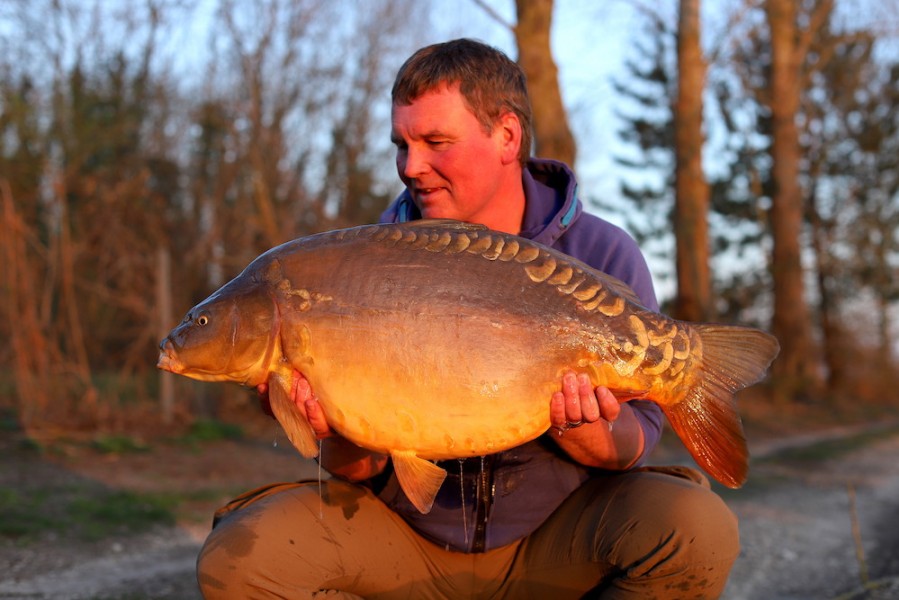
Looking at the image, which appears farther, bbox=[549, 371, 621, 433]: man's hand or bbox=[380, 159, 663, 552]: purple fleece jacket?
bbox=[380, 159, 663, 552]: purple fleece jacket

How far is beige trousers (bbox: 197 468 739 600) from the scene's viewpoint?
90.0 inches

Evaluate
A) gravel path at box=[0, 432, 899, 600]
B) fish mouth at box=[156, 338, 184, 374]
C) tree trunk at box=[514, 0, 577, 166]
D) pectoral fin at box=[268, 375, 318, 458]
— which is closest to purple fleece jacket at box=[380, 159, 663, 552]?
pectoral fin at box=[268, 375, 318, 458]

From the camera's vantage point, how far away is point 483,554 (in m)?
2.55

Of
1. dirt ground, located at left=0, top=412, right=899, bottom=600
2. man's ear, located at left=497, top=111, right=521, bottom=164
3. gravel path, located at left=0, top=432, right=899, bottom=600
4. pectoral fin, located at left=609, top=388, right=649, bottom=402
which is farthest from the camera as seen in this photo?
dirt ground, located at left=0, top=412, right=899, bottom=600

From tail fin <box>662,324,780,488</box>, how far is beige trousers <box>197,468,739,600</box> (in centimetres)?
16

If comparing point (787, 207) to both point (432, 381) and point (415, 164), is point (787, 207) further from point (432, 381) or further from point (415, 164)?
point (432, 381)

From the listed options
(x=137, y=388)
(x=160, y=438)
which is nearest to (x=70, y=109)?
(x=137, y=388)

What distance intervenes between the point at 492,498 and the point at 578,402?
0.49 meters

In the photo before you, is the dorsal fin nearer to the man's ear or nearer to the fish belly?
the fish belly

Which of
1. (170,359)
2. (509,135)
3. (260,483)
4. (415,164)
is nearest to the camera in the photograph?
(170,359)

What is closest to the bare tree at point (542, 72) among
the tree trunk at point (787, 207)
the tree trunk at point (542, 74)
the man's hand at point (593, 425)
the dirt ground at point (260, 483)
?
the tree trunk at point (542, 74)

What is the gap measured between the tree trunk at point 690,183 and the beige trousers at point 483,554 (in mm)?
8975

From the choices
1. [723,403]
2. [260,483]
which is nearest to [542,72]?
[260,483]

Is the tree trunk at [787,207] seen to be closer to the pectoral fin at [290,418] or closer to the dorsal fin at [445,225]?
the dorsal fin at [445,225]
